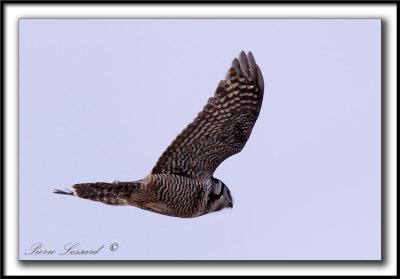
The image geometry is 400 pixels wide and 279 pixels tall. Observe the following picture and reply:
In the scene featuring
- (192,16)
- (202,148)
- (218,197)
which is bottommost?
(218,197)

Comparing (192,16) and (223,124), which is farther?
(223,124)

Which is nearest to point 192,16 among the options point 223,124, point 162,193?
point 223,124

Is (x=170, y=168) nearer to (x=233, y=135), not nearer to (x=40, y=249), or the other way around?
(x=233, y=135)

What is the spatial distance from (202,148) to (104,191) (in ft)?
4.59

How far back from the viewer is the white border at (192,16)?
11.7 metres

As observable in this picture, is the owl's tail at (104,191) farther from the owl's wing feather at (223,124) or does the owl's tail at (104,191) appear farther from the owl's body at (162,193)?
the owl's wing feather at (223,124)

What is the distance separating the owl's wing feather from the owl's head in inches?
16.6

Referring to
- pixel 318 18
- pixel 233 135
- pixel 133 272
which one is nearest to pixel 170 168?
pixel 233 135

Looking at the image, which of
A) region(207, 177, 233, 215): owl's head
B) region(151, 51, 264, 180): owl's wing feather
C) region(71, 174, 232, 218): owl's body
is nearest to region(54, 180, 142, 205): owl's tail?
region(71, 174, 232, 218): owl's body

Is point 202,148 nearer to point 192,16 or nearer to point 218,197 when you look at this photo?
point 218,197

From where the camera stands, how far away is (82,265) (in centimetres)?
1168

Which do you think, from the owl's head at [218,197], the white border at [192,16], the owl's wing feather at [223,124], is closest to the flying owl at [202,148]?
the owl's wing feather at [223,124]

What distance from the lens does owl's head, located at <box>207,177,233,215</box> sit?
13156mm

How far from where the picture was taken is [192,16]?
39.0ft
